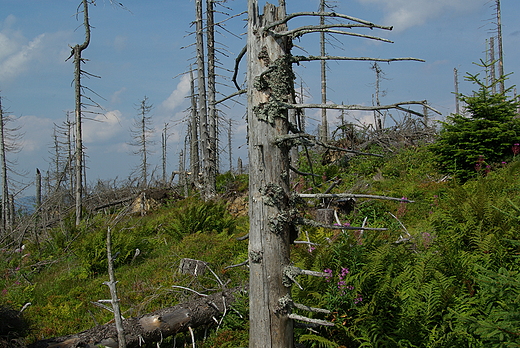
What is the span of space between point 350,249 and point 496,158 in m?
7.24

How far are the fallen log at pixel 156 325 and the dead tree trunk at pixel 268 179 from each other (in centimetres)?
216

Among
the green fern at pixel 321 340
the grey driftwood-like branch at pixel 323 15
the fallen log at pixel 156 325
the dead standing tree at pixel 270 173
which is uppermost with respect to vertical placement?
the grey driftwood-like branch at pixel 323 15

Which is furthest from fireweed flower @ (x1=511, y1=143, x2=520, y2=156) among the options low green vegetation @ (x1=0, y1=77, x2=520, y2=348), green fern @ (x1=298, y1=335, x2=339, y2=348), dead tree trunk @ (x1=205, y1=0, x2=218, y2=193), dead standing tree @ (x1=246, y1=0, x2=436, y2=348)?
dead tree trunk @ (x1=205, y1=0, x2=218, y2=193)

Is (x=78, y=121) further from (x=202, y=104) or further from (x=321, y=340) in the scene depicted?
(x=321, y=340)

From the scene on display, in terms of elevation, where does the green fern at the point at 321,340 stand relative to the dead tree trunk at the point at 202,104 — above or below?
below

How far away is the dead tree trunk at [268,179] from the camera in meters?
2.80

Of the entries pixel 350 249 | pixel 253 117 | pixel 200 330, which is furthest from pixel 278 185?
pixel 200 330

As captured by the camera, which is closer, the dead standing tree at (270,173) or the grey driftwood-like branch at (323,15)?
the grey driftwood-like branch at (323,15)

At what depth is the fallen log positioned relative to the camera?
401 cm

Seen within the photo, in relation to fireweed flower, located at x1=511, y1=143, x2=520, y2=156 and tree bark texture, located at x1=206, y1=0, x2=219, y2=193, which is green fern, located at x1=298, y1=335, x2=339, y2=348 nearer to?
fireweed flower, located at x1=511, y1=143, x2=520, y2=156

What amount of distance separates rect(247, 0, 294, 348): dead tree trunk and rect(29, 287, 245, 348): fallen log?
7.10 feet

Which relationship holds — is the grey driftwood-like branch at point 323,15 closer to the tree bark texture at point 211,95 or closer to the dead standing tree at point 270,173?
the dead standing tree at point 270,173

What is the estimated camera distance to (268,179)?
2809mm

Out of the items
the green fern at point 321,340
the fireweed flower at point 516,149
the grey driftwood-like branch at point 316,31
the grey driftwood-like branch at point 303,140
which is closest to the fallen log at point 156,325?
the green fern at point 321,340
